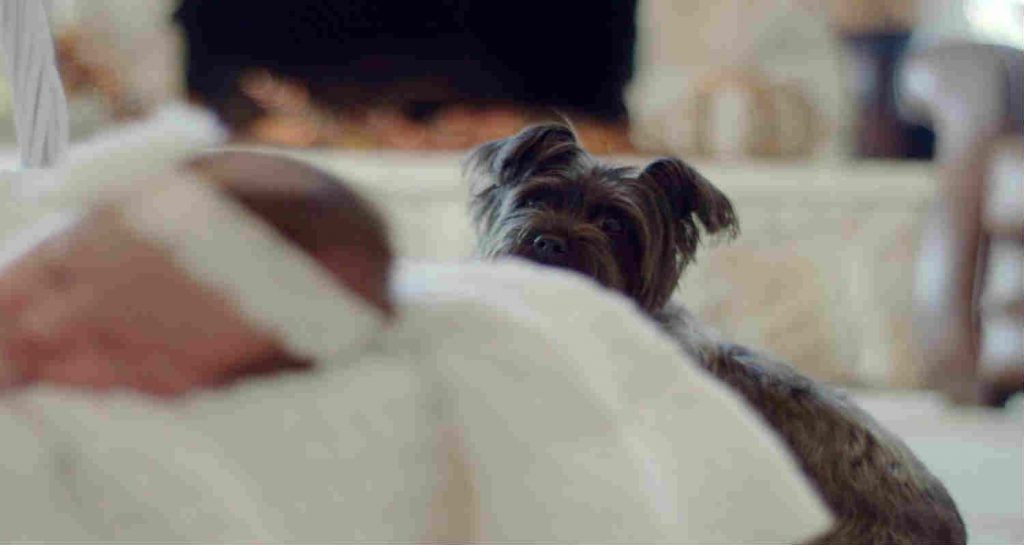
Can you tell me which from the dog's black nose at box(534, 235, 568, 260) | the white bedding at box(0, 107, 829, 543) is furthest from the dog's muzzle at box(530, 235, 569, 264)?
the white bedding at box(0, 107, 829, 543)

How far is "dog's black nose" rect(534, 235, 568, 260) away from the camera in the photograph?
26.2 inches

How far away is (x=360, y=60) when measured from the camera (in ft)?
10.7

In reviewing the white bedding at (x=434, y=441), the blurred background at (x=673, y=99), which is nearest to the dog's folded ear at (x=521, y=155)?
the white bedding at (x=434, y=441)

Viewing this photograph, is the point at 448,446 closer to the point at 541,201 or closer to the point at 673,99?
the point at 541,201

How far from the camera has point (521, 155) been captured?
2.49 ft

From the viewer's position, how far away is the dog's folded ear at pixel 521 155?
719 mm

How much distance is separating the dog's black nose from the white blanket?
0.13 metres

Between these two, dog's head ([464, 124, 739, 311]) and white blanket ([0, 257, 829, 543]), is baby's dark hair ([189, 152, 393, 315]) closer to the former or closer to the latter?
white blanket ([0, 257, 829, 543])

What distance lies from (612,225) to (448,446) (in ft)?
0.88

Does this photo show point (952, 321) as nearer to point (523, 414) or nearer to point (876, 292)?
point (876, 292)

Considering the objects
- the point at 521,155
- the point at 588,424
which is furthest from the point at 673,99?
the point at 588,424

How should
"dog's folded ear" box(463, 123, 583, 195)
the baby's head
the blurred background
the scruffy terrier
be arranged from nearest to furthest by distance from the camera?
the baby's head, the scruffy terrier, "dog's folded ear" box(463, 123, 583, 195), the blurred background

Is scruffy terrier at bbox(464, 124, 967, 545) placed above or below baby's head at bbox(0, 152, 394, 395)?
below

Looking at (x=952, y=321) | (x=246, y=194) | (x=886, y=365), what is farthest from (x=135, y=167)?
(x=886, y=365)
